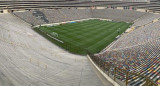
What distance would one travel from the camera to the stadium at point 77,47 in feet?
50.9

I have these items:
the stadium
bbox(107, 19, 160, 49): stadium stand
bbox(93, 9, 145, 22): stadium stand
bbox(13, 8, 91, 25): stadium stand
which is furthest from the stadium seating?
bbox(93, 9, 145, 22): stadium stand

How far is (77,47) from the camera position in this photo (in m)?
35.4

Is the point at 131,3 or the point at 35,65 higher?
the point at 35,65

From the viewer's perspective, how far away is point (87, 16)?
85.6 metres

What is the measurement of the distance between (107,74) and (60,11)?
68.1 meters

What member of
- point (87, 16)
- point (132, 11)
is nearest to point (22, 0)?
point (87, 16)

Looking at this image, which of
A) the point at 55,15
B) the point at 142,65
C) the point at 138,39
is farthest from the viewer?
the point at 55,15

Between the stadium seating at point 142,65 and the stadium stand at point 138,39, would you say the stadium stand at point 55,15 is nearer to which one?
the stadium stand at point 138,39

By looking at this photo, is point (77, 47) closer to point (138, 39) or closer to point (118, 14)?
point (138, 39)

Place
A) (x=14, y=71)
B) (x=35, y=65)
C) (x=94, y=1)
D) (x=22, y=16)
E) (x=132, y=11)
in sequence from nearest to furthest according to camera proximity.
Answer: (x=14, y=71) → (x=35, y=65) → (x=22, y=16) → (x=132, y=11) → (x=94, y=1)

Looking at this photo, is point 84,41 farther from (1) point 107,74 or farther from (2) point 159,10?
(2) point 159,10

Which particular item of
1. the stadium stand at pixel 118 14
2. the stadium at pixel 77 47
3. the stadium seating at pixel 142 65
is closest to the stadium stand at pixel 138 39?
the stadium at pixel 77 47

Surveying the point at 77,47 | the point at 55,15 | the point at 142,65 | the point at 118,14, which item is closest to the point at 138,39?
the point at 77,47

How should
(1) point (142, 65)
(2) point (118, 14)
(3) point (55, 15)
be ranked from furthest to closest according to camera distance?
(2) point (118, 14) < (3) point (55, 15) < (1) point (142, 65)
